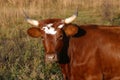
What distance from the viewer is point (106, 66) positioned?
765 centimetres

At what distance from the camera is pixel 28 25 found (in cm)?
1386

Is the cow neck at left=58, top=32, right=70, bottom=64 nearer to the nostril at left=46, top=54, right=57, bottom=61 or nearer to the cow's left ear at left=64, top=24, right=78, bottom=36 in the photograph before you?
the cow's left ear at left=64, top=24, right=78, bottom=36

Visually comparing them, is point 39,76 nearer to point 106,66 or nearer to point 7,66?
point 7,66

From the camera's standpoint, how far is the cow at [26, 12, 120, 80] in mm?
7586

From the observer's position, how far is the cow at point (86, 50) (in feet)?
24.9

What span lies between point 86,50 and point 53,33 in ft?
2.48

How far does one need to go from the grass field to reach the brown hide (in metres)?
1.08

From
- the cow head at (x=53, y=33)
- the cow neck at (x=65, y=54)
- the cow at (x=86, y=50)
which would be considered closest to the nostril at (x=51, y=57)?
the cow head at (x=53, y=33)

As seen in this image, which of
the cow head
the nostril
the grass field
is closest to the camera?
the nostril

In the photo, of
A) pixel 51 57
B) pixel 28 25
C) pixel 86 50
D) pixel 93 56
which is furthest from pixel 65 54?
pixel 28 25

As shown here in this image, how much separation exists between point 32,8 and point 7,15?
5.65 ft

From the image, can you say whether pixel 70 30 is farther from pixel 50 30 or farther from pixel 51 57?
pixel 51 57

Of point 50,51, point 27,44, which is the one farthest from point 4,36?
point 50,51

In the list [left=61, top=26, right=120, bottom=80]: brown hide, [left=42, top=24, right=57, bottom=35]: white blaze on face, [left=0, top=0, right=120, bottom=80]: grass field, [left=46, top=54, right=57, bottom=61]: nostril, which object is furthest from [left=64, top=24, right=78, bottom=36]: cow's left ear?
[left=0, top=0, right=120, bottom=80]: grass field
